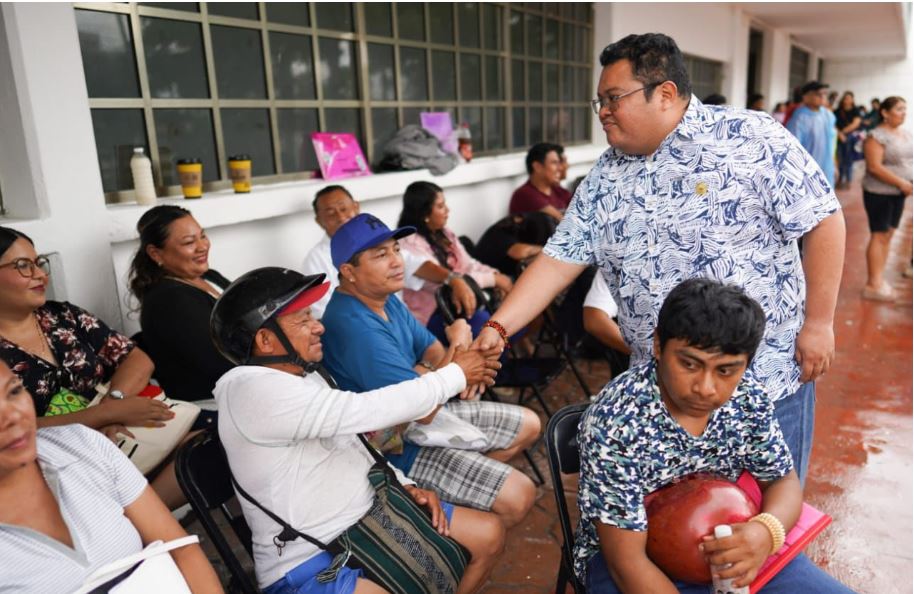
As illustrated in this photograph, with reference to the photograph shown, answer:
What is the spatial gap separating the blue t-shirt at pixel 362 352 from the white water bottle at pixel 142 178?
4.01 feet

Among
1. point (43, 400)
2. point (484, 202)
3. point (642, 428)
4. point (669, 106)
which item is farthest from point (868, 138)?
point (43, 400)

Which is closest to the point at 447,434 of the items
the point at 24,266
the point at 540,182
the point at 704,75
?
the point at 24,266

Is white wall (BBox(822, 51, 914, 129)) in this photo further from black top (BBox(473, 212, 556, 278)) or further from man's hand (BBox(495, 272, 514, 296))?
man's hand (BBox(495, 272, 514, 296))

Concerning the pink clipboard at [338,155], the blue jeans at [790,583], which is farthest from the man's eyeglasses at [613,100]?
the pink clipboard at [338,155]

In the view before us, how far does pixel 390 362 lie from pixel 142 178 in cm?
159

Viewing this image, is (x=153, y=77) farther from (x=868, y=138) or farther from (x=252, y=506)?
(x=868, y=138)

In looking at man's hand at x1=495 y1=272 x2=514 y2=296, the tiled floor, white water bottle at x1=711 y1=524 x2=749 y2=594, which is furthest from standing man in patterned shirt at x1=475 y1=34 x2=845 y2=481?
man's hand at x1=495 y1=272 x2=514 y2=296

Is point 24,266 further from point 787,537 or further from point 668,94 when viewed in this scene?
point 787,537

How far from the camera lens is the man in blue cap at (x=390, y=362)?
2170 mm

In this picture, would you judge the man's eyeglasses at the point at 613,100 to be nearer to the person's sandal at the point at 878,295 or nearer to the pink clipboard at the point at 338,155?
the pink clipboard at the point at 338,155

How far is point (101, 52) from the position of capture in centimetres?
290

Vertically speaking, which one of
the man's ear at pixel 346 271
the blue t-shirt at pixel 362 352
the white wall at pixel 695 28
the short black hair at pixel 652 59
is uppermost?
the white wall at pixel 695 28

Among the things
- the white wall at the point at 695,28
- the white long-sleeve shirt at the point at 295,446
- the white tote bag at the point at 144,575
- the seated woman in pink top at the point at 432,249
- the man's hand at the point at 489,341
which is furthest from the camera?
the white wall at the point at 695,28

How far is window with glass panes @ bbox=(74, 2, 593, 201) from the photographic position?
301cm
